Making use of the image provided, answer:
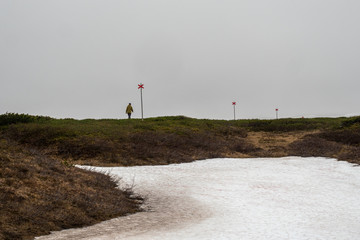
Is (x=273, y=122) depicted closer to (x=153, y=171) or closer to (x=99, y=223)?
(x=153, y=171)

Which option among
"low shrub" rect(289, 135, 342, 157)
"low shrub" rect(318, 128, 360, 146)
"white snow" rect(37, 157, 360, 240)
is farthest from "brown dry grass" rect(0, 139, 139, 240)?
"low shrub" rect(318, 128, 360, 146)

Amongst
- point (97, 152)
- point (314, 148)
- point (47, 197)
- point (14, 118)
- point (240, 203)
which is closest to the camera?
point (47, 197)

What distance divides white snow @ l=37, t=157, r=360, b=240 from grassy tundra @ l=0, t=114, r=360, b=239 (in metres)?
1.09

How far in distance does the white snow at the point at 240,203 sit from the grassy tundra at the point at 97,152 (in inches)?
42.9

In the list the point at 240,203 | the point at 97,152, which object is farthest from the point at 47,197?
the point at 97,152

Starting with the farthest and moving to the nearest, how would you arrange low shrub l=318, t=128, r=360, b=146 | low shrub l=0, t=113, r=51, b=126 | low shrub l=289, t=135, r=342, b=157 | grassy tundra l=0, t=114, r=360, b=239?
low shrub l=0, t=113, r=51, b=126, low shrub l=318, t=128, r=360, b=146, low shrub l=289, t=135, r=342, b=157, grassy tundra l=0, t=114, r=360, b=239

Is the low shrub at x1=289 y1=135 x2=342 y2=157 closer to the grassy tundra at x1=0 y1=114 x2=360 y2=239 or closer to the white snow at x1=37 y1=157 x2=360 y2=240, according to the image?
the grassy tundra at x1=0 y1=114 x2=360 y2=239

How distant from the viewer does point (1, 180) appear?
12.5m

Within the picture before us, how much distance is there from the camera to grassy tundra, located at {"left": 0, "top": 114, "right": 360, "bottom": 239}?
11.3m

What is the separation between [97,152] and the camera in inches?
1009

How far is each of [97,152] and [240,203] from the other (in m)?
13.7

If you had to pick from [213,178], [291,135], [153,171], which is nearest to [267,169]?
[213,178]

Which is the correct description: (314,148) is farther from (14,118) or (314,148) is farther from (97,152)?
(14,118)

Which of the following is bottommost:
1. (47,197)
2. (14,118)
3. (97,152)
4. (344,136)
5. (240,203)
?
(240,203)
